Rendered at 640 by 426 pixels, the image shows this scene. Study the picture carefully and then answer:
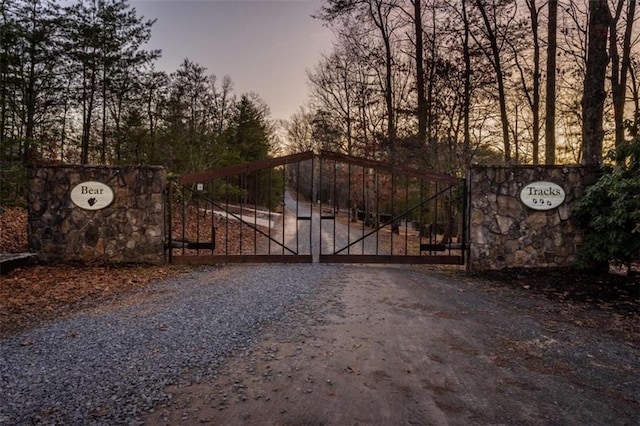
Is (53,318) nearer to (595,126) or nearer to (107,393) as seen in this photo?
(107,393)

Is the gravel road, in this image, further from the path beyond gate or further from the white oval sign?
the white oval sign

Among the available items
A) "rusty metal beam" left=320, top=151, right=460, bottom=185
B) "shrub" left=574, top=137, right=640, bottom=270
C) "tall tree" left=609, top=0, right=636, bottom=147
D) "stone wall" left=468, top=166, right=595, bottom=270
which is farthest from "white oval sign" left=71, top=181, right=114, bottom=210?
"tall tree" left=609, top=0, right=636, bottom=147

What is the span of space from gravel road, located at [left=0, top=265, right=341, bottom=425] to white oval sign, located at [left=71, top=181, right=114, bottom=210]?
230cm

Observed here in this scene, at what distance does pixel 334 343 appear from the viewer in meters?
3.44

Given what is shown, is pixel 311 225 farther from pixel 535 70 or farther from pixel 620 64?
pixel 620 64

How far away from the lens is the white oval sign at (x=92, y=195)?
6.85 meters

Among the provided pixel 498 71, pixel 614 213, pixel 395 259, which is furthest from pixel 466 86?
pixel 395 259

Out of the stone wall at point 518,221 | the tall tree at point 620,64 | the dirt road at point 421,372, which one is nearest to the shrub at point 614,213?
the stone wall at point 518,221

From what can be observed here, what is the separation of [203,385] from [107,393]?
1.97ft

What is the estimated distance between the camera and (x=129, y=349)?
10.7 feet

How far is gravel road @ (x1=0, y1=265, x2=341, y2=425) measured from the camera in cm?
240

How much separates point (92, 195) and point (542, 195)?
7.86m

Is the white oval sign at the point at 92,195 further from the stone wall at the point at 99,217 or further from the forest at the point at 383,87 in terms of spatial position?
the forest at the point at 383,87

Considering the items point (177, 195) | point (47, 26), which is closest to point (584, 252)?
point (177, 195)
